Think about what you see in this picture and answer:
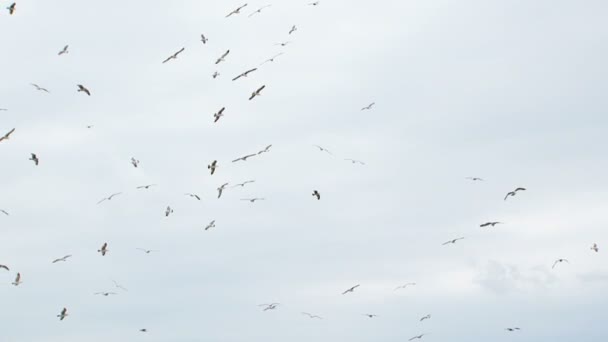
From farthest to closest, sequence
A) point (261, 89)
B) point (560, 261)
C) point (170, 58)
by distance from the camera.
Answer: point (560, 261) < point (170, 58) < point (261, 89)

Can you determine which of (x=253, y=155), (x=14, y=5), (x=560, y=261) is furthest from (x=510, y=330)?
(x=14, y=5)

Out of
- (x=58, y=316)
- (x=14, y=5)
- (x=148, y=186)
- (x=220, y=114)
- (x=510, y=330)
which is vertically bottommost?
(x=510, y=330)

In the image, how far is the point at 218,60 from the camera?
110m

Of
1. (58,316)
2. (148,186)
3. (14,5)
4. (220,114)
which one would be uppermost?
(14,5)

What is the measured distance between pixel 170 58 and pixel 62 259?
24.3m

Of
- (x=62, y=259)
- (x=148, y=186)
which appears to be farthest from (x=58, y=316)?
(x=148, y=186)

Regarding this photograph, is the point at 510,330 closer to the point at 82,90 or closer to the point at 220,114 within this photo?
the point at 220,114

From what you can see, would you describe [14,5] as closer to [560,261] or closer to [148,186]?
[148,186]

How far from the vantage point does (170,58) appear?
116062 millimetres

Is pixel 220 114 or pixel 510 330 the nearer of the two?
pixel 220 114

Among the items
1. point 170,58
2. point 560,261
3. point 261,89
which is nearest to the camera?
point 261,89

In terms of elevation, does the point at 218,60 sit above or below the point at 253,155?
above

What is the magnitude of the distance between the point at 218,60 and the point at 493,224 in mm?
31827

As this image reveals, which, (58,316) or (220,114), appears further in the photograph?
(58,316)
